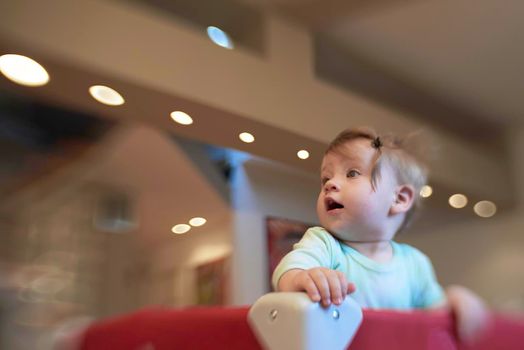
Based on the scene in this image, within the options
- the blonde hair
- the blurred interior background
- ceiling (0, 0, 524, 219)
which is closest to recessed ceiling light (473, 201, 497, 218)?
the blurred interior background

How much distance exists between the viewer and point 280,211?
29.6 inches

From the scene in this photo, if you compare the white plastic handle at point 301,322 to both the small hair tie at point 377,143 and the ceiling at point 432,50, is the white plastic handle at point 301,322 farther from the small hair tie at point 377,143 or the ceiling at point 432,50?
the ceiling at point 432,50

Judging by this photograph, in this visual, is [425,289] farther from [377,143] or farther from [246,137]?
[246,137]

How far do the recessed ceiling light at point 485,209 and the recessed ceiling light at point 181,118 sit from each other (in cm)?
84

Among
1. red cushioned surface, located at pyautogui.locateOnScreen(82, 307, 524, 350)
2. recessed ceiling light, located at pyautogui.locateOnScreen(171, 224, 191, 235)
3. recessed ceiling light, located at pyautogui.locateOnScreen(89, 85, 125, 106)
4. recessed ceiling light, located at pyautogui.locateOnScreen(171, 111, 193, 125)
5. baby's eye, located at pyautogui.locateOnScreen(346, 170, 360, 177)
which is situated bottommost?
red cushioned surface, located at pyautogui.locateOnScreen(82, 307, 524, 350)

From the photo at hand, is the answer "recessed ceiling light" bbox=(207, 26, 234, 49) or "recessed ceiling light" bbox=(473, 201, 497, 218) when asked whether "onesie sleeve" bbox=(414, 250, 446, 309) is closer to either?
"recessed ceiling light" bbox=(207, 26, 234, 49)

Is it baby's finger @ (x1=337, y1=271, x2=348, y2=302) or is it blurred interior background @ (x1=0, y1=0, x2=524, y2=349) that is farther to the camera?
blurred interior background @ (x1=0, y1=0, x2=524, y2=349)

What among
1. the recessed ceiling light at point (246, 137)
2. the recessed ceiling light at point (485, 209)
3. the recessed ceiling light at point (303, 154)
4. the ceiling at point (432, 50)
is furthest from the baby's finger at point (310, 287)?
the recessed ceiling light at point (485, 209)

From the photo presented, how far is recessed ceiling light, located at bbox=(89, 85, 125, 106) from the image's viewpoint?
2.93 ft

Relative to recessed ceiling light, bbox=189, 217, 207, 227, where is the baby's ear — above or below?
below

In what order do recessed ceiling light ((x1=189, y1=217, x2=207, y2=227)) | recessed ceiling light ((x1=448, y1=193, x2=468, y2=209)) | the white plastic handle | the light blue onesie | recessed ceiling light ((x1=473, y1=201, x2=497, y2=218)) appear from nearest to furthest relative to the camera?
the white plastic handle
the light blue onesie
recessed ceiling light ((x1=189, y1=217, x2=207, y2=227))
recessed ceiling light ((x1=448, y1=193, x2=468, y2=209))
recessed ceiling light ((x1=473, y1=201, x2=497, y2=218))

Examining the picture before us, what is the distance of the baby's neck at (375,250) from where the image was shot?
0.50 m

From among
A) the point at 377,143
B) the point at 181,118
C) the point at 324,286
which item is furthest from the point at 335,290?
the point at 181,118

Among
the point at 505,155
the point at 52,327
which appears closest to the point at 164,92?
the point at 52,327
